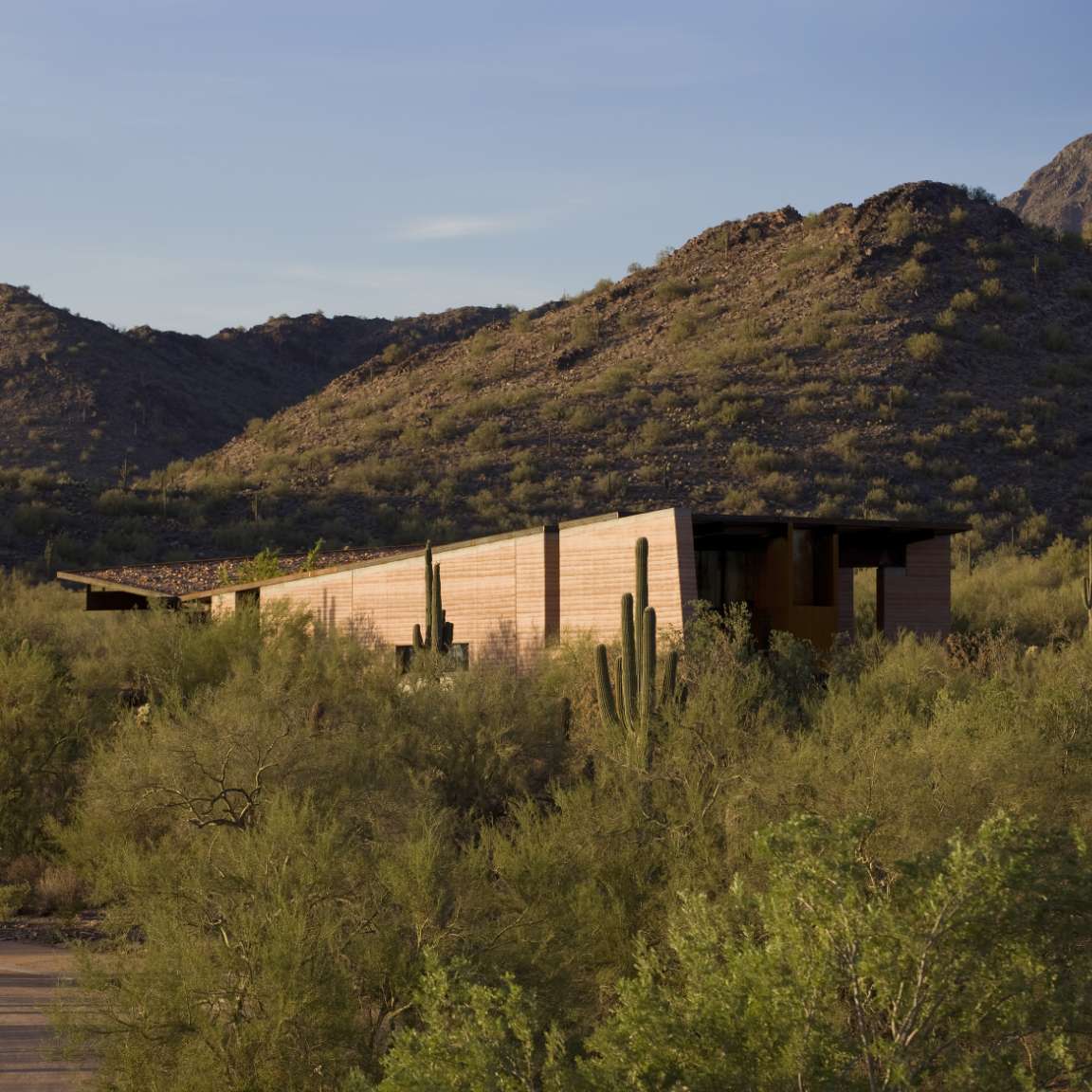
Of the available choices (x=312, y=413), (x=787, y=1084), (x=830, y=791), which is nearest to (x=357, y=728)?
(x=830, y=791)

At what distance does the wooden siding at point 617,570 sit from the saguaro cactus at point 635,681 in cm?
209

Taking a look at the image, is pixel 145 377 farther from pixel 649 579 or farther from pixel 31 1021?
pixel 31 1021

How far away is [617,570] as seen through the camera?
65.3 feet

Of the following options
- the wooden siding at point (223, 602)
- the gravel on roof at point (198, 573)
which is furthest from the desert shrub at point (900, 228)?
the wooden siding at point (223, 602)

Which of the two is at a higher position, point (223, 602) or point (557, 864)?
point (223, 602)

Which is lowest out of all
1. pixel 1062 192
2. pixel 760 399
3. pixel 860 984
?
pixel 860 984

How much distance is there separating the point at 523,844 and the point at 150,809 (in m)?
4.86

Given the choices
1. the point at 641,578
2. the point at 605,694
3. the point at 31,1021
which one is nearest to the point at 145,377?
the point at 641,578

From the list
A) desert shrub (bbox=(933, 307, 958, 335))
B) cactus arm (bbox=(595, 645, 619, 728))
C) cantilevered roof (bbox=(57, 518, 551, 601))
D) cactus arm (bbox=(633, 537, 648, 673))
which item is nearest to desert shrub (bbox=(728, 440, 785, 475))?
desert shrub (bbox=(933, 307, 958, 335))

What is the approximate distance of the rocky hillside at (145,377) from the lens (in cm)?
6706

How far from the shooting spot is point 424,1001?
7.90 m

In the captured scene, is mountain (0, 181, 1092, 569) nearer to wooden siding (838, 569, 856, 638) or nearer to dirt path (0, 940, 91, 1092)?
wooden siding (838, 569, 856, 638)

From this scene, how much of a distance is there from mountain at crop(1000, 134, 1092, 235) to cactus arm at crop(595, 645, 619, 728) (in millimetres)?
108610

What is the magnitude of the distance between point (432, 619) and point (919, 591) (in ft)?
27.0
